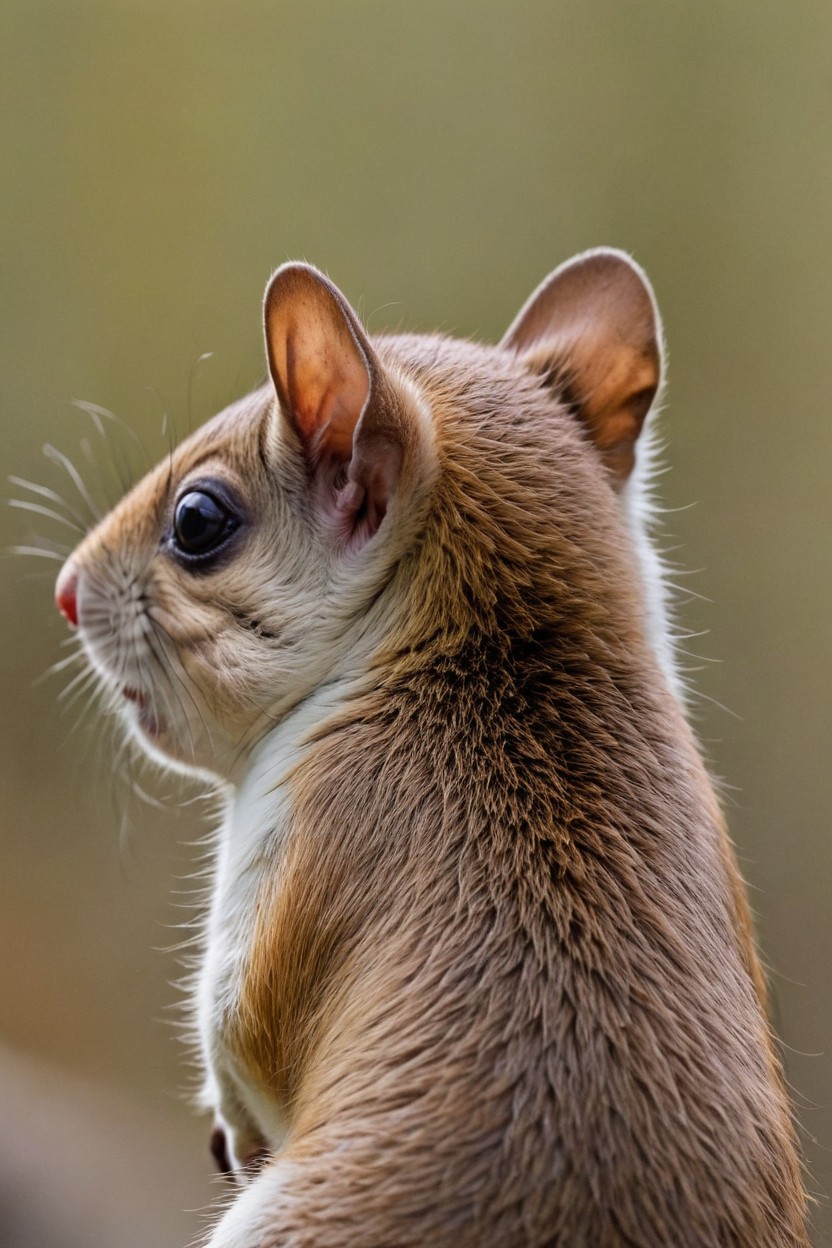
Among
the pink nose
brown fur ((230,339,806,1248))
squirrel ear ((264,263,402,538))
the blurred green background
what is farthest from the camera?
the blurred green background

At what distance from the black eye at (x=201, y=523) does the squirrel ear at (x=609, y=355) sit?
13.5 inches

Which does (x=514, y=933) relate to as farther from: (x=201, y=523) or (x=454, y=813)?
(x=201, y=523)

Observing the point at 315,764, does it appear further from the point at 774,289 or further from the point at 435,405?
the point at 774,289

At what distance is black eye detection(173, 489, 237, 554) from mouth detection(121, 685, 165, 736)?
16 centimetres

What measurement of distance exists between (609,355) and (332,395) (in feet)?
1.13

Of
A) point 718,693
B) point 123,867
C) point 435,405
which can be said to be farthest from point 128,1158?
point 435,405

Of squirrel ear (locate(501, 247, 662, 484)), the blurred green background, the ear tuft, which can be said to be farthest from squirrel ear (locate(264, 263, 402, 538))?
the blurred green background

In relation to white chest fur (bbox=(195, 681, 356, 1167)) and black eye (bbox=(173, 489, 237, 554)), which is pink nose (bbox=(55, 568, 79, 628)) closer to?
black eye (bbox=(173, 489, 237, 554))

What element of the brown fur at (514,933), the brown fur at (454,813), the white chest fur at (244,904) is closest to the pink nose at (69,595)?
the brown fur at (454,813)

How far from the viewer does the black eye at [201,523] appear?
1054 millimetres

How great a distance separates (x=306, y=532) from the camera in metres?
1.01

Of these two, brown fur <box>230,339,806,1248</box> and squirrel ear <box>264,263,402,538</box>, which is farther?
squirrel ear <box>264,263,402,538</box>

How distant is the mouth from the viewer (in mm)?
1127

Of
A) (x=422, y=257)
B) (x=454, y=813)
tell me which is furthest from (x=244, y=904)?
(x=422, y=257)
